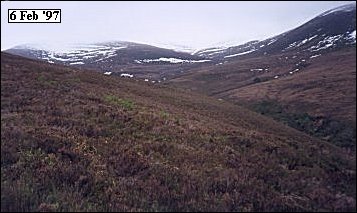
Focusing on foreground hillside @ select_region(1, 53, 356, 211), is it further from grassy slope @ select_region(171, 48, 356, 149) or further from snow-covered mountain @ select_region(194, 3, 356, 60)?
snow-covered mountain @ select_region(194, 3, 356, 60)

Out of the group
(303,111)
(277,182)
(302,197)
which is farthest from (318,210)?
(303,111)

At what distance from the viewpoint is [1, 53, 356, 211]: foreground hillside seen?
7.34 metres

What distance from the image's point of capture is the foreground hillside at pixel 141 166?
734 centimetres

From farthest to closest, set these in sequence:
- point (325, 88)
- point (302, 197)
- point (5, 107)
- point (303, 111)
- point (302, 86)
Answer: point (302, 86) → point (325, 88) → point (303, 111) → point (5, 107) → point (302, 197)

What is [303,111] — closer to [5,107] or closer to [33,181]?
[5,107]

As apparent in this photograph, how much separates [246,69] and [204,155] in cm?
8696

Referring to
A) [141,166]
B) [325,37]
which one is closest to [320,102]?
[141,166]

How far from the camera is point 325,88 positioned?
44.8 meters

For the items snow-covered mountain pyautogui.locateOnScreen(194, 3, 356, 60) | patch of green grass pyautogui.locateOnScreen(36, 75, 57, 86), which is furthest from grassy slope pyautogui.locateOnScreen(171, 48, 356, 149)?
snow-covered mountain pyautogui.locateOnScreen(194, 3, 356, 60)

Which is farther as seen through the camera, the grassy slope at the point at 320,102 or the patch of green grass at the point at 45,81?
the grassy slope at the point at 320,102

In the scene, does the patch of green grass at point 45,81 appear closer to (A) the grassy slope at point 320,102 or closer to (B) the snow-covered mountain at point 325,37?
(A) the grassy slope at point 320,102
